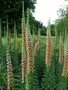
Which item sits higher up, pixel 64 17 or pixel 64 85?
pixel 64 17

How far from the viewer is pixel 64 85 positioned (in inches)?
310

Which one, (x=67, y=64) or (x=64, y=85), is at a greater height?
(x=67, y=64)

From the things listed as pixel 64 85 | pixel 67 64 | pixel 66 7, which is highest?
pixel 66 7

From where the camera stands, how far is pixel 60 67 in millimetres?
9727

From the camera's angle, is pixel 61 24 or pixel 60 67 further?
pixel 61 24

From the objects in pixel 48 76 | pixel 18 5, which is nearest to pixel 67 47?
pixel 48 76

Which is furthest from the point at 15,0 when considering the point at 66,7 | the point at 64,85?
the point at 64,85

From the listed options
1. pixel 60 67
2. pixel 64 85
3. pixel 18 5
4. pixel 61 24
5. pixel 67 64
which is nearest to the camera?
pixel 67 64

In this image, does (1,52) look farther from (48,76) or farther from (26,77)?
(26,77)

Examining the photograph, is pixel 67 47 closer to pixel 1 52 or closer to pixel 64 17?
pixel 1 52

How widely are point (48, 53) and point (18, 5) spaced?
811 inches

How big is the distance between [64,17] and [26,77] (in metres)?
20.4

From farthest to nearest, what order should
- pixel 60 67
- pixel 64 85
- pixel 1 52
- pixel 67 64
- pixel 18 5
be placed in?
1. pixel 18 5
2. pixel 1 52
3. pixel 60 67
4. pixel 64 85
5. pixel 67 64

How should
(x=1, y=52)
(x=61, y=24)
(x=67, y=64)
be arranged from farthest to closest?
(x=61, y=24) < (x=1, y=52) < (x=67, y=64)
